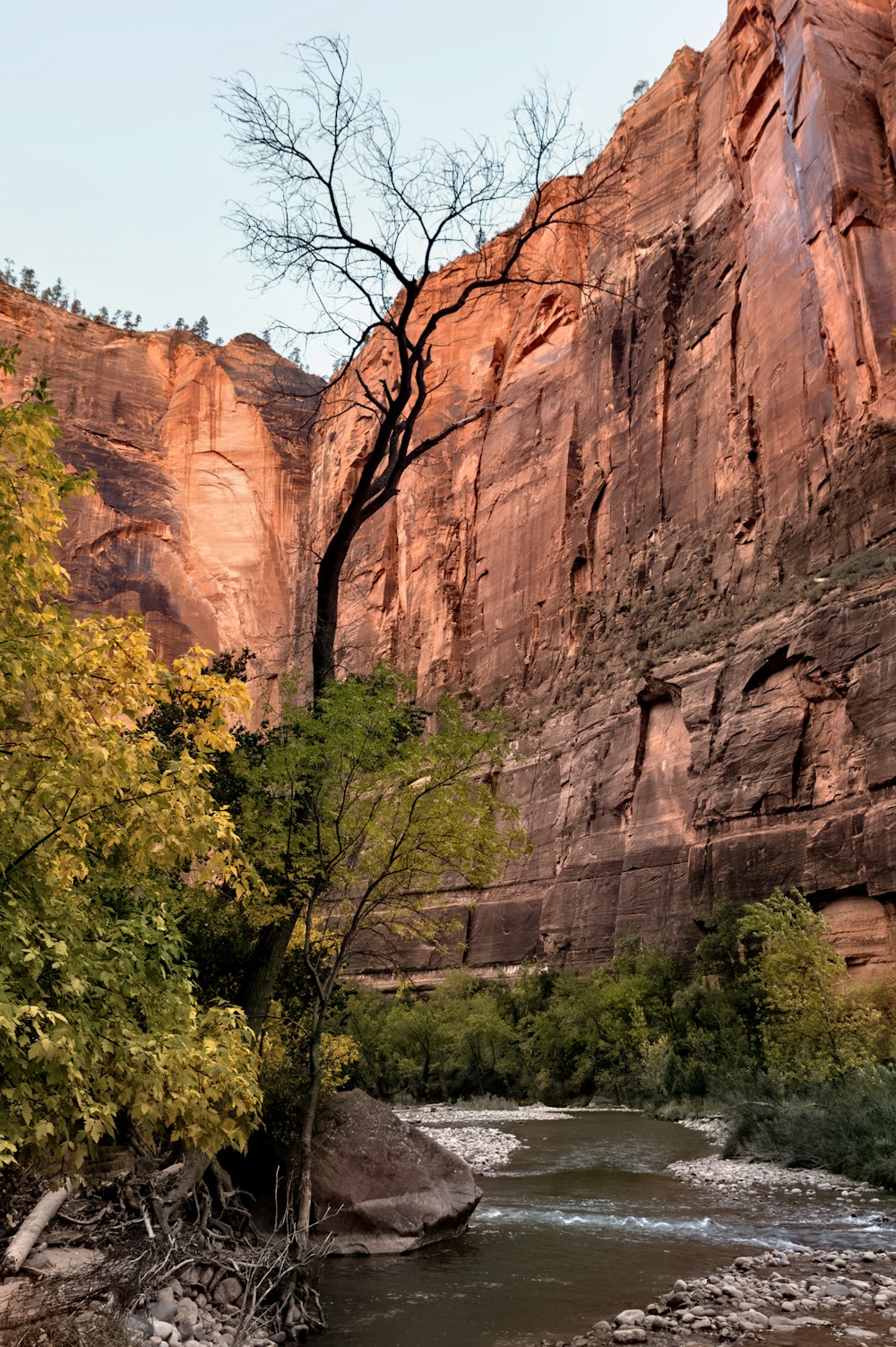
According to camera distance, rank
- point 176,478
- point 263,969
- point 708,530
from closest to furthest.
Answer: point 263,969 < point 708,530 < point 176,478

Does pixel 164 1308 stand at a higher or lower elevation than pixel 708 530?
lower

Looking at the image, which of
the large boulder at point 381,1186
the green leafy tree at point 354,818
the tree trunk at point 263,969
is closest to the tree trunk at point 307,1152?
the green leafy tree at point 354,818

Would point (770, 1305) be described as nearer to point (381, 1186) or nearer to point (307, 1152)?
point (307, 1152)

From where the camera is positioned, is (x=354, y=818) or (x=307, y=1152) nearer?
(x=307, y=1152)

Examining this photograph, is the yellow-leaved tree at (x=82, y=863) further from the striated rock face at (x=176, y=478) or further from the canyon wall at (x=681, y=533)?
the striated rock face at (x=176, y=478)

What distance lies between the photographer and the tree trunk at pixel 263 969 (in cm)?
1052

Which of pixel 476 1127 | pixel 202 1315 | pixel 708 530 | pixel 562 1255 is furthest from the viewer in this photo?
pixel 708 530

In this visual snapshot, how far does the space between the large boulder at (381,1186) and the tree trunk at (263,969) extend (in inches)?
63.0

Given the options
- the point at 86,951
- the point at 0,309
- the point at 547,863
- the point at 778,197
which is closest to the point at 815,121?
the point at 778,197

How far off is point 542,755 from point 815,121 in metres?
30.1

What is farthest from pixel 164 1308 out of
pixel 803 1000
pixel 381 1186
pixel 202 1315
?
pixel 803 1000

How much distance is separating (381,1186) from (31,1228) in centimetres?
467

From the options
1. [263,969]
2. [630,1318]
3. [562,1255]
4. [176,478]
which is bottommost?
[562,1255]

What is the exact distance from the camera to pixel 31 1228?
7055 millimetres
